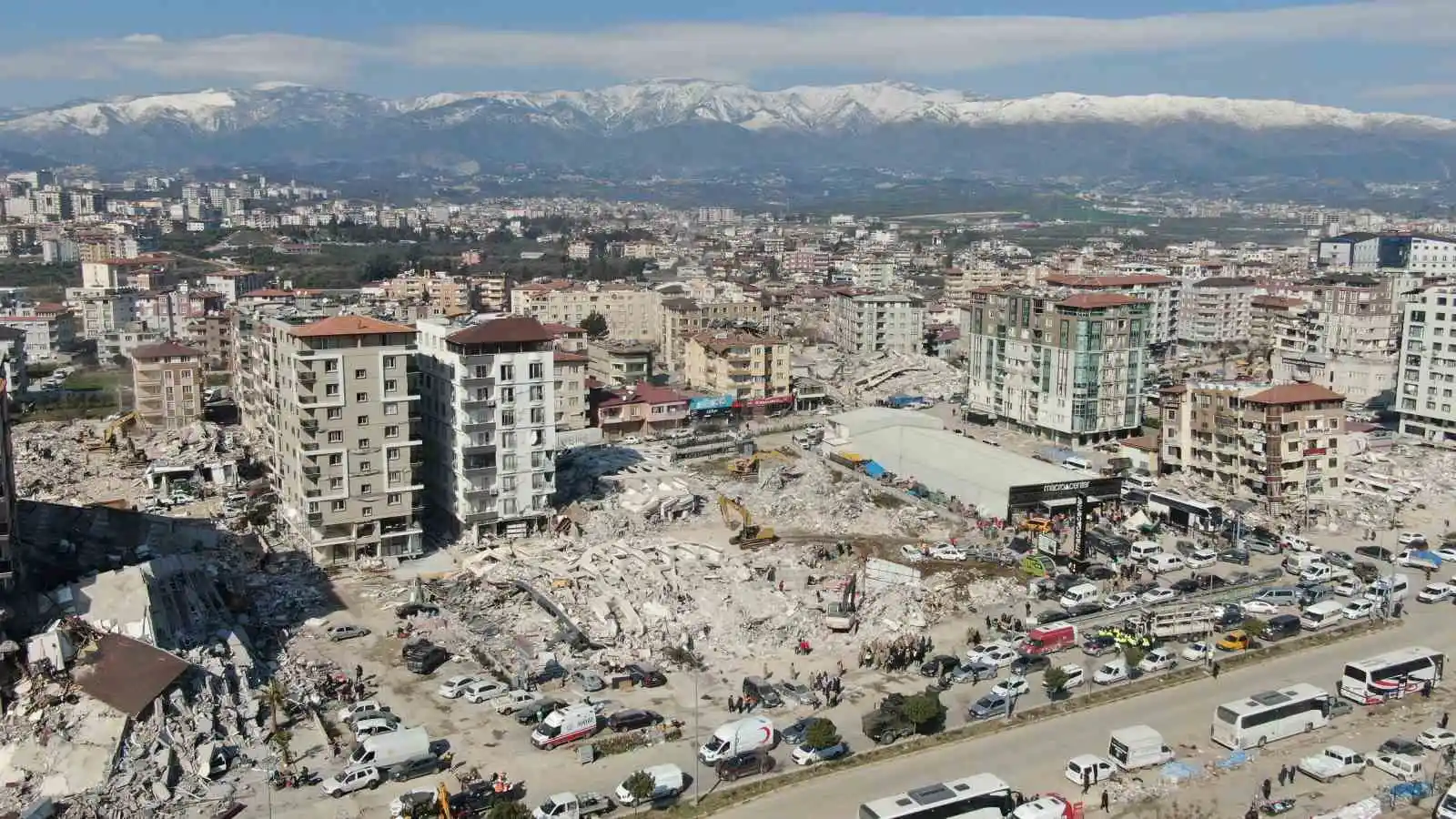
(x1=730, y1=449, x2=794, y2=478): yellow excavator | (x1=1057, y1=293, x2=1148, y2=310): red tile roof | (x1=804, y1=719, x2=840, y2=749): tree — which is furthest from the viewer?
(x1=1057, y1=293, x2=1148, y2=310): red tile roof

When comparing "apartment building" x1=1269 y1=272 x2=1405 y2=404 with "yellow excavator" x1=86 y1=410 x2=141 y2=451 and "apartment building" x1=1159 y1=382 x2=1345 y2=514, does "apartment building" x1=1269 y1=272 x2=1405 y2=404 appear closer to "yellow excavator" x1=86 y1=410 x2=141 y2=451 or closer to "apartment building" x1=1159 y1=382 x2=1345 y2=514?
"apartment building" x1=1159 y1=382 x2=1345 y2=514

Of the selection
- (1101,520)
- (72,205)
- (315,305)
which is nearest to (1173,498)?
(1101,520)

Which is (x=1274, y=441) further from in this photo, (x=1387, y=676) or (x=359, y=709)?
(x=359, y=709)

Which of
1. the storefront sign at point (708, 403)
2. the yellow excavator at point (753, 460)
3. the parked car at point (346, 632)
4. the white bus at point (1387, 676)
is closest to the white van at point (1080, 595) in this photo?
the white bus at point (1387, 676)

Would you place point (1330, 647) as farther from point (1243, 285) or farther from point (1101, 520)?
point (1243, 285)

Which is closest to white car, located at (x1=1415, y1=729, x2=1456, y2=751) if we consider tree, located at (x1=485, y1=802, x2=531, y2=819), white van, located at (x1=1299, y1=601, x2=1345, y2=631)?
white van, located at (x1=1299, y1=601, x2=1345, y2=631)

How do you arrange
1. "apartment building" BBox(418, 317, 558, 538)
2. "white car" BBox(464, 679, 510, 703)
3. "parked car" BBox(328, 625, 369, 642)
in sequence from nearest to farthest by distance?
"white car" BBox(464, 679, 510, 703) → "parked car" BBox(328, 625, 369, 642) → "apartment building" BBox(418, 317, 558, 538)

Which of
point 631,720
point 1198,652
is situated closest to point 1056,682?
point 1198,652
